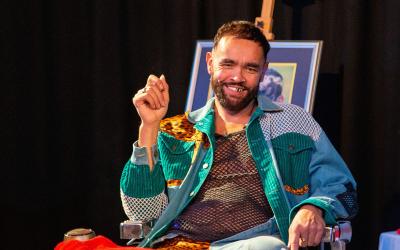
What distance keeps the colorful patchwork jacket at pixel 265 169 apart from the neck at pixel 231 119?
0.04 metres

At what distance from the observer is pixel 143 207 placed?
7.91 feet

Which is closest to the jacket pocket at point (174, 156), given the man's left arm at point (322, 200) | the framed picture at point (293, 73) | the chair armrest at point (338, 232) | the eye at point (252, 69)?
the eye at point (252, 69)

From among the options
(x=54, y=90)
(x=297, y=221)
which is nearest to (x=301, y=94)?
(x=297, y=221)

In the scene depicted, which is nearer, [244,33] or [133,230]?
[133,230]

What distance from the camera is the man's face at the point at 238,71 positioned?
2.46m

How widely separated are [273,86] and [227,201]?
939mm

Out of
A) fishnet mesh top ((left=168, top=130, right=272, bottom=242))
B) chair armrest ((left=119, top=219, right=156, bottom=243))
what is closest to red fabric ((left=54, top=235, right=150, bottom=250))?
chair armrest ((left=119, top=219, right=156, bottom=243))

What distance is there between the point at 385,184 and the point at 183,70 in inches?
47.6

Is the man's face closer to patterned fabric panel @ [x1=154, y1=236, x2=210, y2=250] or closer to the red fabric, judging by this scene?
patterned fabric panel @ [x1=154, y1=236, x2=210, y2=250]

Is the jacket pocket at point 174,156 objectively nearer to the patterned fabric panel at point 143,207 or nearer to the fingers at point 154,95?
the patterned fabric panel at point 143,207

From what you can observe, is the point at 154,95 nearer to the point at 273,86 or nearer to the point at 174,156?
the point at 174,156

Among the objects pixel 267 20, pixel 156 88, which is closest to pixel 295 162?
pixel 156 88

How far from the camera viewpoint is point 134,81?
4035 millimetres

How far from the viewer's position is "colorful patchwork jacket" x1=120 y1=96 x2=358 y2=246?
2.33 metres
